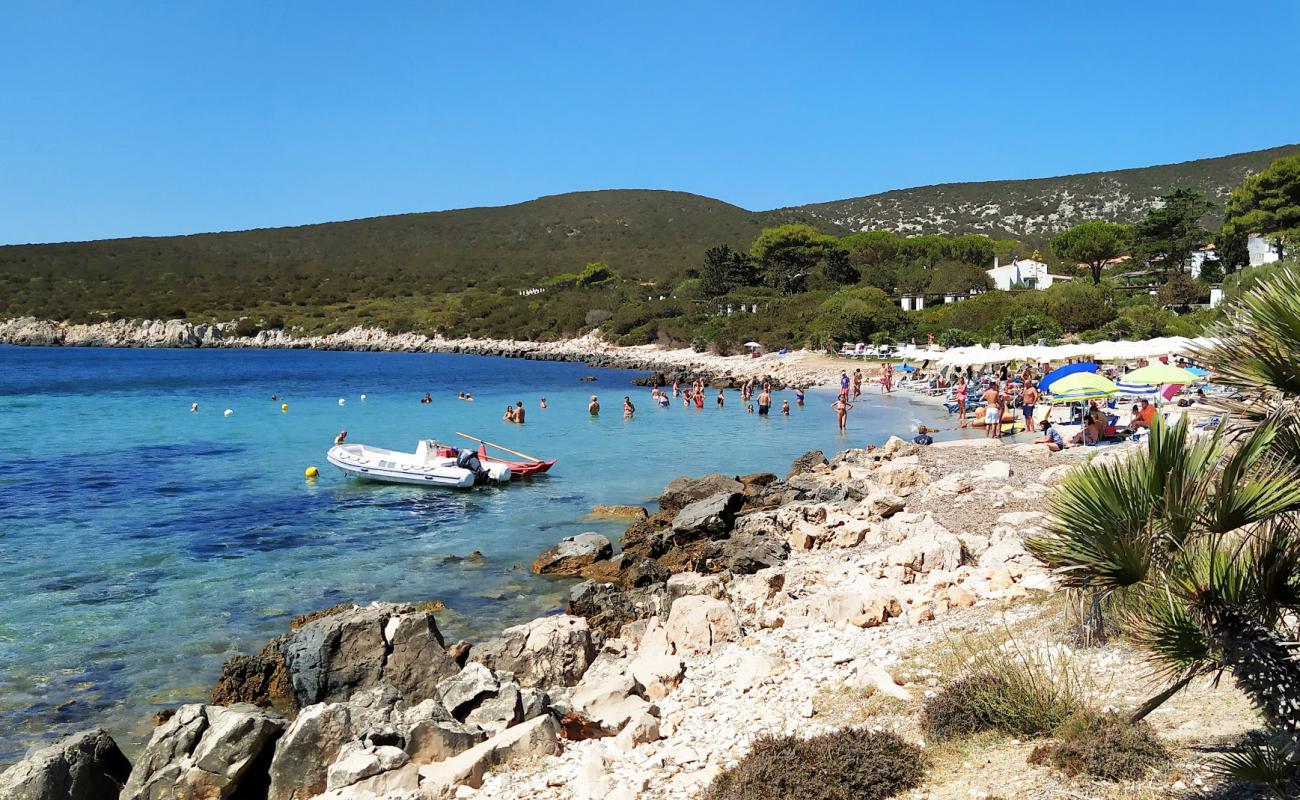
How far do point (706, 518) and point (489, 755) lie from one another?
9329 mm

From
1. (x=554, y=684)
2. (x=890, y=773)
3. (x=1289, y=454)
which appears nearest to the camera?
(x=1289, y=454)

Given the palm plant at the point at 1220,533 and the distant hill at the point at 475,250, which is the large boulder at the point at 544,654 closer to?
the palm plant at the point at 1220,533

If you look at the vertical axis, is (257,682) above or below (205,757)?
below

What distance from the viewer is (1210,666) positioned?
4.45 meters

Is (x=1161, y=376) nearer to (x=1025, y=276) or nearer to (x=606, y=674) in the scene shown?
(x=606, y=674)

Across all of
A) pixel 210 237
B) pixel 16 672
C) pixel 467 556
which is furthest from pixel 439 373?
pixel 210 237

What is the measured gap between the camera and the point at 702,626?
406 inches

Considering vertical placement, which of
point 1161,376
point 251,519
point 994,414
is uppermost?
point 1161,376

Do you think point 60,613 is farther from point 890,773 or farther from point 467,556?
point 890,773

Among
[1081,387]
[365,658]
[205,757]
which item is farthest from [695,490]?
[205,757]

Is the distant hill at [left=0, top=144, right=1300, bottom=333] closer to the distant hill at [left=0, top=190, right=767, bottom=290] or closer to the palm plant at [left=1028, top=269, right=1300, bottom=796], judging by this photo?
the distant hill at [left=0, top=190, right=767, bottom=290]

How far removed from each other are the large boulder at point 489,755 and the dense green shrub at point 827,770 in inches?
71.8

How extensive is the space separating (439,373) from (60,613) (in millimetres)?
55092

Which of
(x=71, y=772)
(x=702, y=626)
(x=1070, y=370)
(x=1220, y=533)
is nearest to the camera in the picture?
(x=1220, y=533)
